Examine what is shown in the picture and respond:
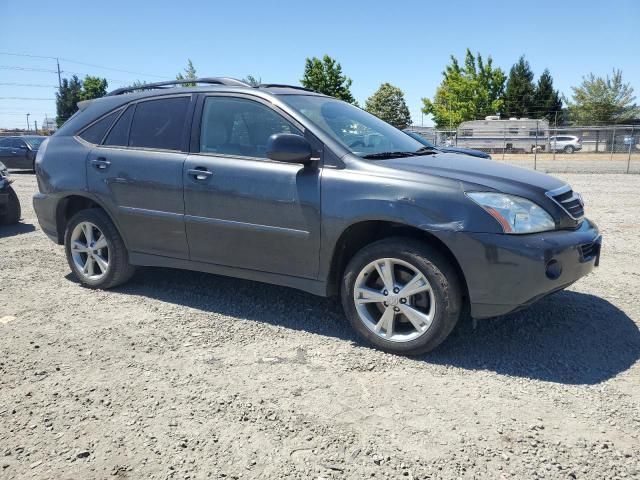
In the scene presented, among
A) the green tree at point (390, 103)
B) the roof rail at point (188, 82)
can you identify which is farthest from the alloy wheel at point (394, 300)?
the green tree at point (390, 103)

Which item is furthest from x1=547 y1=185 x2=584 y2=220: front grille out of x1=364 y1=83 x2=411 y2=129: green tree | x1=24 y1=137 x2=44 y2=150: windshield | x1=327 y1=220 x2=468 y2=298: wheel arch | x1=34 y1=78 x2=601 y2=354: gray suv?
x1=364 y1=83 x2=411 y2=129: green tree

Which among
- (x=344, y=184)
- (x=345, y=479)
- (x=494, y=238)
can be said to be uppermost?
(x=344, y=184)

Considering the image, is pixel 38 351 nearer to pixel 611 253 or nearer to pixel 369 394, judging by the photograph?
pixel 369 394

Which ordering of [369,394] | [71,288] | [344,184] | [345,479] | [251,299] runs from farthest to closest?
[71,288] < [251,299] < [344,184] < [369,394] < [345,479]

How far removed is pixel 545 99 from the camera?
61562 millimetres

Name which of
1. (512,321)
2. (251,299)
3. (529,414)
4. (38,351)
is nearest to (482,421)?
(529,414)

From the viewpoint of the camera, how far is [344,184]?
3625 mm

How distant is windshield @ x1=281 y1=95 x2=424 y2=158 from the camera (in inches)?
156

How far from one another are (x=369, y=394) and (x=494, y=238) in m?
1.19

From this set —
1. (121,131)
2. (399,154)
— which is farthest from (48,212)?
(399,154)

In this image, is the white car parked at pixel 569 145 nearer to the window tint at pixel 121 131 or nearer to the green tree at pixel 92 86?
the window tint at pixel 121 131

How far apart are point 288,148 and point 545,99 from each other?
6541cm

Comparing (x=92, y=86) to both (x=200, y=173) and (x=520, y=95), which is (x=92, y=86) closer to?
(x=520, y=95)

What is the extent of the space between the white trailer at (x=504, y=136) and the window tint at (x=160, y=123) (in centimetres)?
2629
